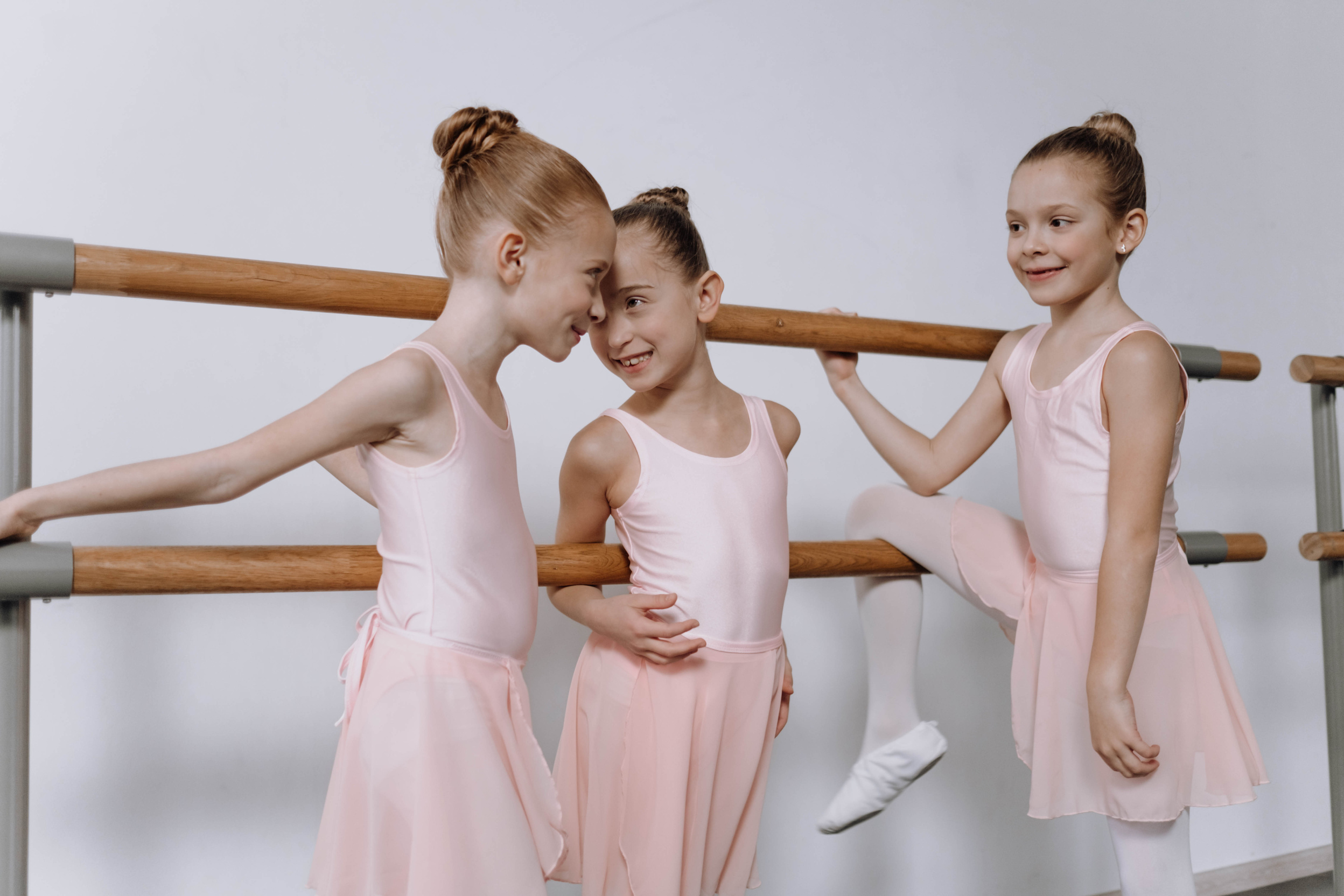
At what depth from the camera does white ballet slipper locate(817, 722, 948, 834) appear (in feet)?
3.18

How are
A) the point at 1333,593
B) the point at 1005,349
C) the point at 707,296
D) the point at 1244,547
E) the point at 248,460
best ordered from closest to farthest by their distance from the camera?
the point at 248,460, the point at 707,296, the point at 1005,349, the point at 1244,547, the point at 1333,593

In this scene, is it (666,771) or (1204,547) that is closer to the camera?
(666,771)

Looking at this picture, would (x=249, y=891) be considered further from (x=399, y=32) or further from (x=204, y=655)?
(x=399, y=32)

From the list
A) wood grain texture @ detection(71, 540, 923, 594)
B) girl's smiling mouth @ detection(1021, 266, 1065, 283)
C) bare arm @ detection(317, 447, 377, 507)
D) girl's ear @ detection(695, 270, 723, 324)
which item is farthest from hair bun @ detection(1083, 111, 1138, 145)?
bare arm @ detection(317, 447, 377, 507)

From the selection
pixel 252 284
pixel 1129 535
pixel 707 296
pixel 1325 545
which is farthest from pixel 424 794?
pixel 1325 545

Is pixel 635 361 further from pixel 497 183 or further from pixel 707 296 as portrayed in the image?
pixel 497 183

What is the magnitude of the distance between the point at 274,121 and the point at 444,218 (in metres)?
0.47

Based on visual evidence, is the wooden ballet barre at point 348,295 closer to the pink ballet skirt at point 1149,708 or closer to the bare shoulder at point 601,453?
the bare shoulder at point 601,453

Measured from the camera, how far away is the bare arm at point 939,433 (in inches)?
40.7

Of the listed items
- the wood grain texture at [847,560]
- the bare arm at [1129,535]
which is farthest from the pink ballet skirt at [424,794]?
the bare arm at [1129,535]

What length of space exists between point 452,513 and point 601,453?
23 cm

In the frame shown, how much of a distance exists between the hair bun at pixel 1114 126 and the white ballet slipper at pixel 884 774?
1.86 feet

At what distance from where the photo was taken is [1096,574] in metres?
0.91

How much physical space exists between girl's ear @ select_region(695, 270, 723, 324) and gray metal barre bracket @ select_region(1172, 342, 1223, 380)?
52 cm
